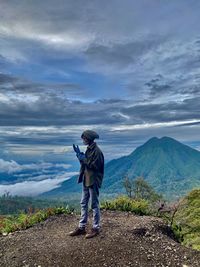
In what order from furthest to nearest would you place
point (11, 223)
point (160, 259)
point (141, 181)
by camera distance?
point (141, 181)
point (11, 223)
point (160, 259)

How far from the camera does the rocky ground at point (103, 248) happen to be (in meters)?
12.1

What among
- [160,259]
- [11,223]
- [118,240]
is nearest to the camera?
[160,259]

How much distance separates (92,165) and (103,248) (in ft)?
8.65

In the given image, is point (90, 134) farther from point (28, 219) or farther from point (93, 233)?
point (28, 219)

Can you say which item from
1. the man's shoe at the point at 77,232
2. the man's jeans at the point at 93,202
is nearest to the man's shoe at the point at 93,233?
the man's jeans at the point at 93,202

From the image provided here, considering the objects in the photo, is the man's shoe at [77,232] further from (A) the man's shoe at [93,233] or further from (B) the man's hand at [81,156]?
(B) the man's hand at [81,156]

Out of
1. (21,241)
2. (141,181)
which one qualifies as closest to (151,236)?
(21,241)

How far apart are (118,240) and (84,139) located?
3431mm

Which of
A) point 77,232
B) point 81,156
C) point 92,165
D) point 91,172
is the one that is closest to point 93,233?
point 77,232

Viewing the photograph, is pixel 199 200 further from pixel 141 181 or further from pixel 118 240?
pixel 141 181

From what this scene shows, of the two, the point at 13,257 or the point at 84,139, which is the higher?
the point at 84,139

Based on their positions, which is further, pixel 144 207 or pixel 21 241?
pixel 144 207

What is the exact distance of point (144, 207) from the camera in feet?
58.3

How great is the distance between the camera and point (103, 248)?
500 inches
